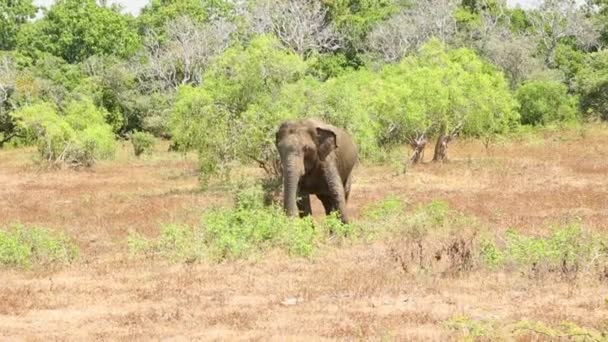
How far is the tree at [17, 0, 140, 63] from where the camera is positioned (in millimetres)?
86562

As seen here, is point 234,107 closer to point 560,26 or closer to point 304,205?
point 304,205

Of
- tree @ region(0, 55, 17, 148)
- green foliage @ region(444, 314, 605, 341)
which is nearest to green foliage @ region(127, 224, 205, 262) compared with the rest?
green foliage @ region(444, 314, 605, 341)

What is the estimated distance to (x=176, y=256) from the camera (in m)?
15.9

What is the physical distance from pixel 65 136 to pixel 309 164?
26.2 metres

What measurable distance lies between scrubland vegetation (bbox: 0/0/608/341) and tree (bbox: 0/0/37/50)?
31.6 metres

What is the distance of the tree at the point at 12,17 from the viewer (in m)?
102

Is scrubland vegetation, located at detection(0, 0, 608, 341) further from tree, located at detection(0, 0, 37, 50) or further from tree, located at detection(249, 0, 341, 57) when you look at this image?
tree, located at detection(0, 0, 37, 50)

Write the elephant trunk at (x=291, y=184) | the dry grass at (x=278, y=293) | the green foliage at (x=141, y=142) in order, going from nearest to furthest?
the dry grass at (x=278, y=293) → the elephant trunk at (x=291, y=184) → the green foliage at (x=141, y=142)

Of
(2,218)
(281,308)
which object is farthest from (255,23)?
(281,308)

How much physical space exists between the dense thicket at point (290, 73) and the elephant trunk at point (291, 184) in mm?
8732

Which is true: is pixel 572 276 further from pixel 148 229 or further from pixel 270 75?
pixel 270 75

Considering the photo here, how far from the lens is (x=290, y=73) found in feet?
98.7

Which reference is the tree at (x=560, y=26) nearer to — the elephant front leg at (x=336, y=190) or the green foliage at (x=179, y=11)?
the green foliage at (x=179, y=11)

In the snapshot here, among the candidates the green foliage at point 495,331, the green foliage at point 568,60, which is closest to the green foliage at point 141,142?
the green foliage at point 568,60
